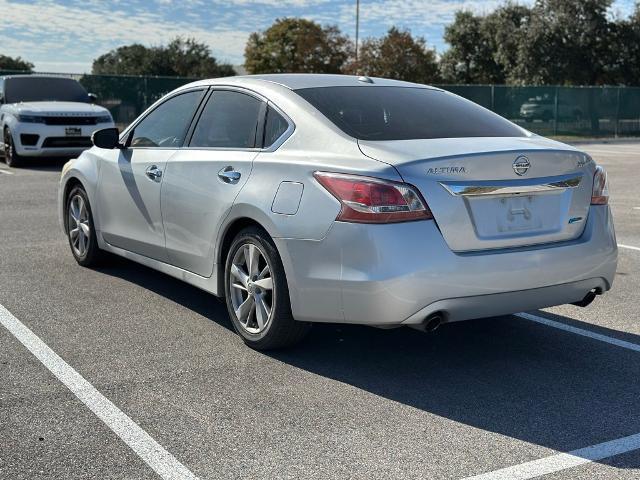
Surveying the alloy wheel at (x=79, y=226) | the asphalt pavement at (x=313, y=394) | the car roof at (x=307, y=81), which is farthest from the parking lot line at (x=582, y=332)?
the alloy wheel at (x=79, y=226)

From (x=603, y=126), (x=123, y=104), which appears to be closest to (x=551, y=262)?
(x=123, y=104)

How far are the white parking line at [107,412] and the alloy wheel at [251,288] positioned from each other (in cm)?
99

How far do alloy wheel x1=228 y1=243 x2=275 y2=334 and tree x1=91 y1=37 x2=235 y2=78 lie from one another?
300ft

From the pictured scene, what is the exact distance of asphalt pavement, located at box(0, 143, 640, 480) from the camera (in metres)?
3.55

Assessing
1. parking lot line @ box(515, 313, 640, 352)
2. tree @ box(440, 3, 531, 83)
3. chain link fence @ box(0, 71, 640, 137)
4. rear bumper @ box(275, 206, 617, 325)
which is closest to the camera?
rear bumper @ box(275, 206, 617, 325)

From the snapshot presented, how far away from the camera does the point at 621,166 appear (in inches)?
790

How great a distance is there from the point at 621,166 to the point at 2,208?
14325mm

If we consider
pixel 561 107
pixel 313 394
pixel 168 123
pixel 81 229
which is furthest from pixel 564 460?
pixel 561 107

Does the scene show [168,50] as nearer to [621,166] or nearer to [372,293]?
[621,166]

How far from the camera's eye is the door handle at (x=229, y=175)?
5035 millimetres

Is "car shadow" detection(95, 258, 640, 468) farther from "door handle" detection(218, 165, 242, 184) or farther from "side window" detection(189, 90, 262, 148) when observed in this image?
"side window" detection(189, 90, 262, 148)

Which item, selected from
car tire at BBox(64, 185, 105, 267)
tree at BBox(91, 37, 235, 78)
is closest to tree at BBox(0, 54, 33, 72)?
tree at BBox(91, 37, 235, 78)

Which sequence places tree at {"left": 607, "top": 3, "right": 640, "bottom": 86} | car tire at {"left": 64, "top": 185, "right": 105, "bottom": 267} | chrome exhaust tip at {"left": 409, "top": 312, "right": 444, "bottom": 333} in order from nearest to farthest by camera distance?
chrome exhaust tip at {"left": 409, "top": 312, "right": 444, "bottom": 333} < car tire at {"left": 64, "top": 185, "right": 105, "bottom": 267} < tree at {"left": 607, "top": 3, "right": 640, "bottom": 86}

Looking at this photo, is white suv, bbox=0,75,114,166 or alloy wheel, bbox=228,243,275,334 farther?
white suv, bbox=0,75,114,166
